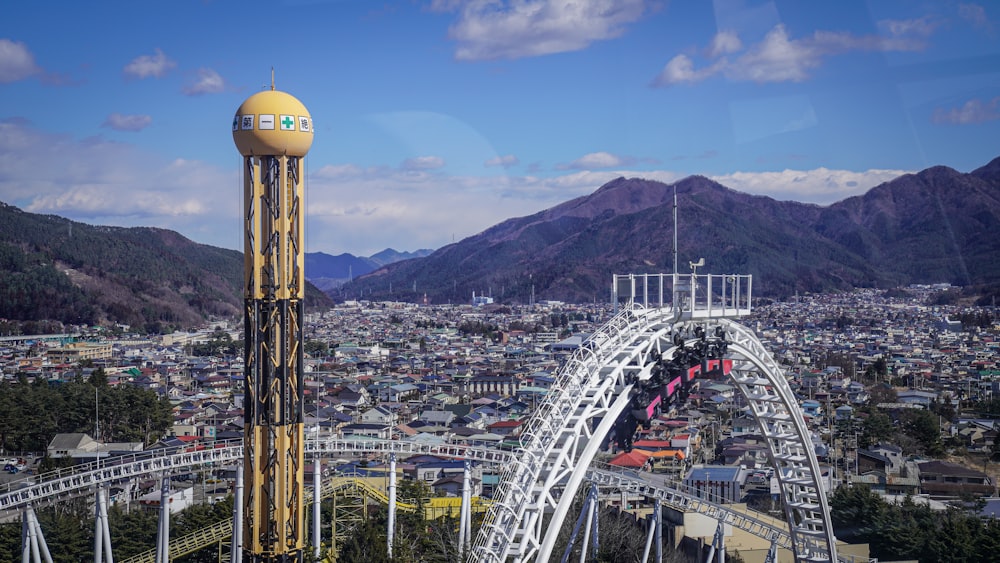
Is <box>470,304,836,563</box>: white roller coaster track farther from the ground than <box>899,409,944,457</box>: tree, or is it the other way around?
<box>470,304,836,563</box>: white roller coaster track

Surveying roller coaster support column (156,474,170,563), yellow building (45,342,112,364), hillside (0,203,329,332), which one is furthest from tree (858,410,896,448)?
hillside (0,203,329,332)

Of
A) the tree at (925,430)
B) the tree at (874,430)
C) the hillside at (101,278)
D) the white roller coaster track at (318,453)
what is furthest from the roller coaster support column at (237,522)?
the hillside at (101,278)

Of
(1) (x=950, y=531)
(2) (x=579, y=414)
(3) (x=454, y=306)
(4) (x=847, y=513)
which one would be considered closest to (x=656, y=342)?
(2) (x=579, y=414)

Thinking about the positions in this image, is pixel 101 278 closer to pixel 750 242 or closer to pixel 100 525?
pixel 750 242

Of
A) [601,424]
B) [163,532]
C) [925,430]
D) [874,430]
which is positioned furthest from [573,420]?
[925,430]

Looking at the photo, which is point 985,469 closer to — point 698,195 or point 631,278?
point 631,278

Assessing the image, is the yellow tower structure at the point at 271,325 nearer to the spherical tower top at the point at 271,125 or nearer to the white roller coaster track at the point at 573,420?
the spherical tower top at the point at 271,125

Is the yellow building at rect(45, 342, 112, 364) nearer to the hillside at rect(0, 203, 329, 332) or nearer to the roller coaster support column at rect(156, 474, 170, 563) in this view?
the hillside at rect(0, 203, 329, 332)
